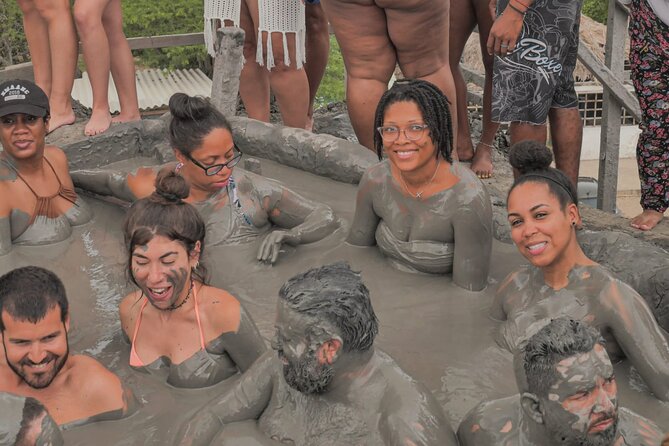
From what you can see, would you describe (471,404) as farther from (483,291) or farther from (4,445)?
(4,445)

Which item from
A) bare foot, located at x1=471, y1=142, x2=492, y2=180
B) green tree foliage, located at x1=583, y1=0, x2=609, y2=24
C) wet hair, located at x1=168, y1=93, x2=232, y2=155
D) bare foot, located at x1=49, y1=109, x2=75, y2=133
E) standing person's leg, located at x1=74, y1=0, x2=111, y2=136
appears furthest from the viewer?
green tree foliage, located at x1=583, y1=0, x2=609, y2=24

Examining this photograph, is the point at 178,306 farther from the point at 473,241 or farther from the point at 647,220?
the point at 647,220

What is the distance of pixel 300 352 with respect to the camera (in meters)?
2.69

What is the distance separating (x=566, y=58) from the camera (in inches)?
187

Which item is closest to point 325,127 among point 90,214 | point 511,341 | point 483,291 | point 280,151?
point 280,151

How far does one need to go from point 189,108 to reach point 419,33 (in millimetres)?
1264

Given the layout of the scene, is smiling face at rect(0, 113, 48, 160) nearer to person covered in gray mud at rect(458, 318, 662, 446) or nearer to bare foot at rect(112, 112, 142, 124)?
bare foot at rect(112, 112, 142, 124)

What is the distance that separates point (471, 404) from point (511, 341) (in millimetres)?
390

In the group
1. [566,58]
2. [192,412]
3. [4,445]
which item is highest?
[566,58]

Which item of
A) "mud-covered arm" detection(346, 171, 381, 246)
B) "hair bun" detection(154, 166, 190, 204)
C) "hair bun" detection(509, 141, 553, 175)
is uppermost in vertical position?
"hair bun" detection(509, 141, 553, 175)

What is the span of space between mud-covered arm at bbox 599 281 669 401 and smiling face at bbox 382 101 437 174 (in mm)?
992

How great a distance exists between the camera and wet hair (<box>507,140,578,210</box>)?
346cm

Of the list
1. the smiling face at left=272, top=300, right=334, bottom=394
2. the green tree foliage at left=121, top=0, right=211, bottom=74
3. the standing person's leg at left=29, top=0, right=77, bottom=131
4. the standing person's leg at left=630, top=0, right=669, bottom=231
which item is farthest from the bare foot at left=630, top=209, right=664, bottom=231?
the green tree foliage at left=121, top=0, right=211, bottom=74

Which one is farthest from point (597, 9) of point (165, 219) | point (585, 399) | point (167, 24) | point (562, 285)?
point (585, 399)
